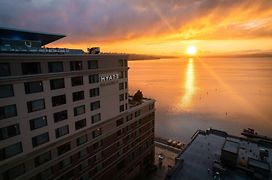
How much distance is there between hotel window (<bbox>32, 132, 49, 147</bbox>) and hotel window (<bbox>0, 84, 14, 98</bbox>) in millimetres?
7507

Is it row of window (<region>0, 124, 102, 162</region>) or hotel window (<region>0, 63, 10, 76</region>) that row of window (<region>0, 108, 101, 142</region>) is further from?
hotel window (<region>0, 63, 10, 76</region>)

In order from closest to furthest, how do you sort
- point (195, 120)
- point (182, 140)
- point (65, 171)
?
point (65, 171) < point (182, 140) < point (195, 120)

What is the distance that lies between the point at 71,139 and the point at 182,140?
62.8 m

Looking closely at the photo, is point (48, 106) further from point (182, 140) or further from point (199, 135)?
point (182, 140)

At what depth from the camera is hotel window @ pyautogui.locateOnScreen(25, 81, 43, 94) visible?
84.8 ft

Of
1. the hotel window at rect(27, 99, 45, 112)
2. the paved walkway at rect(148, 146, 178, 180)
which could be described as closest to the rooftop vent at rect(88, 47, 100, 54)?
the hotel window at rect(27, 99, 45, 112)

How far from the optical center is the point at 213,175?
3441cm

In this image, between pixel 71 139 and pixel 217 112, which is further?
pixel 217 112

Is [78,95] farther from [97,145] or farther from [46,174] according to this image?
[46,174]

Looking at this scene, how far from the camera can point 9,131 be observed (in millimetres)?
24422

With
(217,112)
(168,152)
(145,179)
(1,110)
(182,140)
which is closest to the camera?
(1,110)

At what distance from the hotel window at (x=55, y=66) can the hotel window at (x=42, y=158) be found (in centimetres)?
1315

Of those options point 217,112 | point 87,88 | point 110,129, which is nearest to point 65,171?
point 110,129

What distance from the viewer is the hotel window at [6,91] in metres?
23.3
